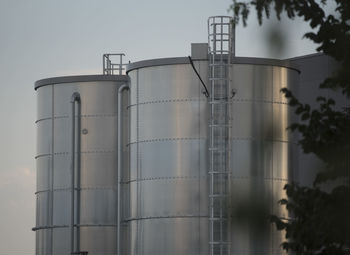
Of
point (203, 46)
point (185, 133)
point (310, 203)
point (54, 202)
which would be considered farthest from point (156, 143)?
point (310, 203)

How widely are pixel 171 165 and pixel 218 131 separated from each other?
184 centimetres

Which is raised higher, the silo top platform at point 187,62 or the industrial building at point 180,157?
the silo top platform at point 187,62

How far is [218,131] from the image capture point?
30797 mm

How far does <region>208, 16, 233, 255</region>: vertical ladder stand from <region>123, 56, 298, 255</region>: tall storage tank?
0.23 meters

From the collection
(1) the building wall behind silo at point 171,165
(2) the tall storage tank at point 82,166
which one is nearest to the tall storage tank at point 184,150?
(1) the building wall behind silo at point 171,165

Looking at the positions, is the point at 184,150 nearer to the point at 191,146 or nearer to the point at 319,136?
the point at 191,146

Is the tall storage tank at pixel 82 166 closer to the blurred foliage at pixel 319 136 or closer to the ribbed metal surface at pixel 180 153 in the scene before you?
the ribbed metal surface at pixel 180 153

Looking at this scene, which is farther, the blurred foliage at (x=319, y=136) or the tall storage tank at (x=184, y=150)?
the tall storage tank at (x=184, y=150)

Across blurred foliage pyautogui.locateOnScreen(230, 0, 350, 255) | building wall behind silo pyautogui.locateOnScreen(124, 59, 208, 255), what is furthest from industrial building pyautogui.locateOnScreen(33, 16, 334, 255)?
blurred foliage pyautogui.locateOnScreen(230, 0, 350, 255)

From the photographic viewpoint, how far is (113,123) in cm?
3491

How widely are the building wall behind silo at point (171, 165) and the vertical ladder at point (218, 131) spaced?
0.34 meters

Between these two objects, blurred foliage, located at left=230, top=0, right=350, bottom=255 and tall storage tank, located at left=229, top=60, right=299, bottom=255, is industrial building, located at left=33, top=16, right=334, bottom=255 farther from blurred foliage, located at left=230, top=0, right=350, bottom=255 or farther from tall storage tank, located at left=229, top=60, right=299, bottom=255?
blurred foliage, located at left=230, top=0, right=350, bottom=255

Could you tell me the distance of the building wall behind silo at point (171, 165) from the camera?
101ft

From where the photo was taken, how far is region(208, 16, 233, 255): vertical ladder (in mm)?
29859
